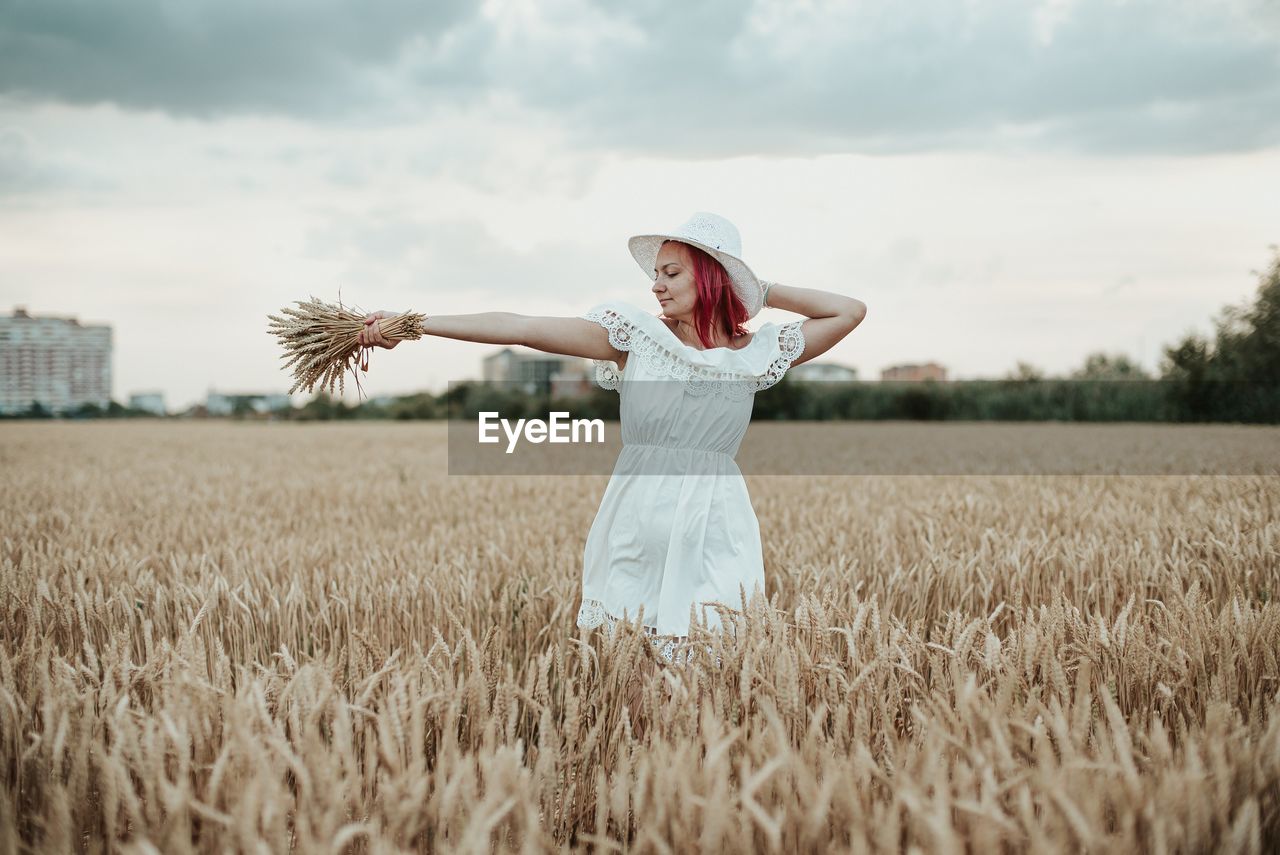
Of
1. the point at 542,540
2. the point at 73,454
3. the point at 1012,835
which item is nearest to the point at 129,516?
the point at 542,540

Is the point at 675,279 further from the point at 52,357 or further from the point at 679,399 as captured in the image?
the point at 52,357

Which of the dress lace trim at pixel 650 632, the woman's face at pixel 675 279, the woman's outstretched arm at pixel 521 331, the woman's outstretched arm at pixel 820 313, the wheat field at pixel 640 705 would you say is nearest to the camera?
the wheat field at pixel 640 705

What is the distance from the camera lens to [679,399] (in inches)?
106

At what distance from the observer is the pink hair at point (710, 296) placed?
108 inches

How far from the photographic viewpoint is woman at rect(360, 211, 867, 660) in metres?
2.64

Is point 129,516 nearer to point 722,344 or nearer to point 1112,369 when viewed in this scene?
point 722,344

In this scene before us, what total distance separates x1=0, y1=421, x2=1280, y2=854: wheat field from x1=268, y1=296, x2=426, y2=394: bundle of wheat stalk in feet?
2.69

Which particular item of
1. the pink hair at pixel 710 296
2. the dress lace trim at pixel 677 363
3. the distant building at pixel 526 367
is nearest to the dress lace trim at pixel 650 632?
the dress lace trim at pixel 677 363

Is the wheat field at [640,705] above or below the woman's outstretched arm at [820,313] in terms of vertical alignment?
below

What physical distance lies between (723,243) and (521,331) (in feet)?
2.19

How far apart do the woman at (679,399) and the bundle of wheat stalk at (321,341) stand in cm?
10

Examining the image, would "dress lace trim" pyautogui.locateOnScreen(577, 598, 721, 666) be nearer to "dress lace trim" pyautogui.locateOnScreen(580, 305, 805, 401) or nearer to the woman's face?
"dress lace trim" pyautogui.locateOnScreen(580, 305, 805, 401)

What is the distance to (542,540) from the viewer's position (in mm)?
4770

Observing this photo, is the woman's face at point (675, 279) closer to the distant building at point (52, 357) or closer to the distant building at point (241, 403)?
the distant building at point (241, 403)
